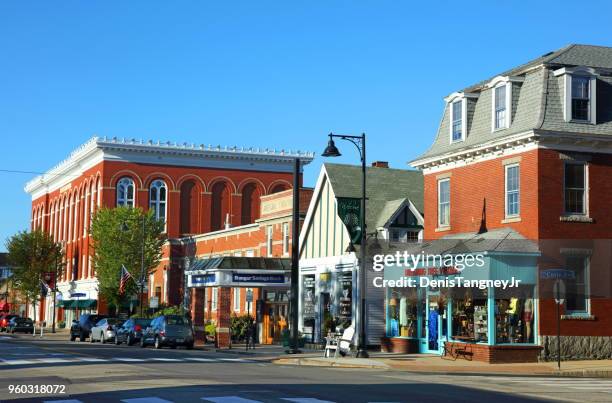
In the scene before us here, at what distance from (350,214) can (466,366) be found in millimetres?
12735

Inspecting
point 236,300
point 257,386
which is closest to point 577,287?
point 257,386

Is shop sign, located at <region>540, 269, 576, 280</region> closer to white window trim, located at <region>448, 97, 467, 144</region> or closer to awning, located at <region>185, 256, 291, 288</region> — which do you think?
white window trim, located at <region>448, 97, 467, 144</region>

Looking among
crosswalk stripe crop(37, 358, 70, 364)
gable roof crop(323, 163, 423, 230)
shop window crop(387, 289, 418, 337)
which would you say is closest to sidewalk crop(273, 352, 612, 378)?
shop window crop(387, 289, 418, 337)

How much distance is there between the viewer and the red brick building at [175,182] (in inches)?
3371

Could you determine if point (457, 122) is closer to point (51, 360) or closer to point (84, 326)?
point (51, 360)

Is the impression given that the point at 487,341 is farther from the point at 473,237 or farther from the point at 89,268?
the point at 89,268

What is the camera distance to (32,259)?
96062 mm

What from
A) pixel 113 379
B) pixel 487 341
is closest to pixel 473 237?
pixel 487 341

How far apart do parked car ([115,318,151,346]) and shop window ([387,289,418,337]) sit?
14330 millimetres

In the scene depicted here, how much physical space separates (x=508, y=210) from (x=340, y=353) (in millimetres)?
8395

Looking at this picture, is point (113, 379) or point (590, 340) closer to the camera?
point (113, 379)

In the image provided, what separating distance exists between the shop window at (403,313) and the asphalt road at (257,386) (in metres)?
11.1

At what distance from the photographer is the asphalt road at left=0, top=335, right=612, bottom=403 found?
17781 millimetres

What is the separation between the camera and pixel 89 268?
91.2m
